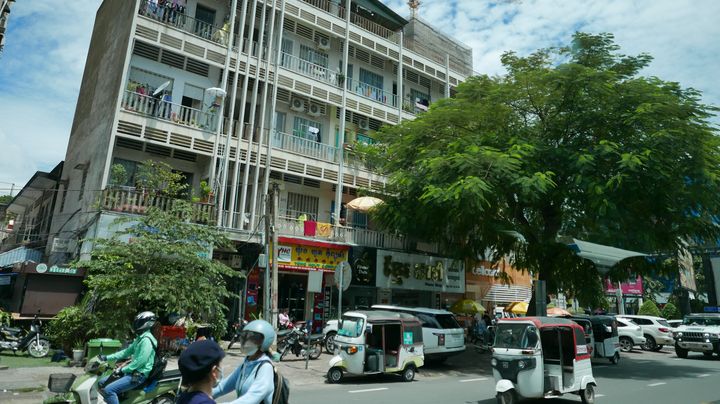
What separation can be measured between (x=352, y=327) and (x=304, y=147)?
10957mm

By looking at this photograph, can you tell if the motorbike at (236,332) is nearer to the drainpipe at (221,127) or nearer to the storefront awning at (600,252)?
the drainpipe at (221,127)

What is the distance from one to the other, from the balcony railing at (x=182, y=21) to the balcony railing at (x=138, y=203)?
6.91 m

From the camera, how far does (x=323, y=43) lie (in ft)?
76.2

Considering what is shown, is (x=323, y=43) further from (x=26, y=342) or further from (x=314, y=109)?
(x=26, y=342)

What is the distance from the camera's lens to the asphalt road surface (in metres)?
9.78

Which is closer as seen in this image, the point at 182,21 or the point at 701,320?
the point at 182,21

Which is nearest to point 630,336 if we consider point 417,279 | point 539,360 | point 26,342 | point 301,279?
point 417,279

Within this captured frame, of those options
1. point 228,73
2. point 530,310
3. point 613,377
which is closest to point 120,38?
point 228,73

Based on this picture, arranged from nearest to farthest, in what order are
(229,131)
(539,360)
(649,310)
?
(539,360) → (229,131) → (649,310)

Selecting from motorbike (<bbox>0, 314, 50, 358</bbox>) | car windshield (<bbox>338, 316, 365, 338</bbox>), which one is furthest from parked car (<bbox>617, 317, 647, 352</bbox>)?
motorbike (<bbox>0, 314, 50, 358</bbox>)

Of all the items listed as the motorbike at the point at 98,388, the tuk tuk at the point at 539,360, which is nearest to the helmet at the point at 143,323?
the motorbike at the point at 98,388

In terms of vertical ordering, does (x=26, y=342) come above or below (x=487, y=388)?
above

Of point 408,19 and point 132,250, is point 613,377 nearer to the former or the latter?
point 132,250

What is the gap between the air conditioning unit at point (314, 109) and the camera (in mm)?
22263
